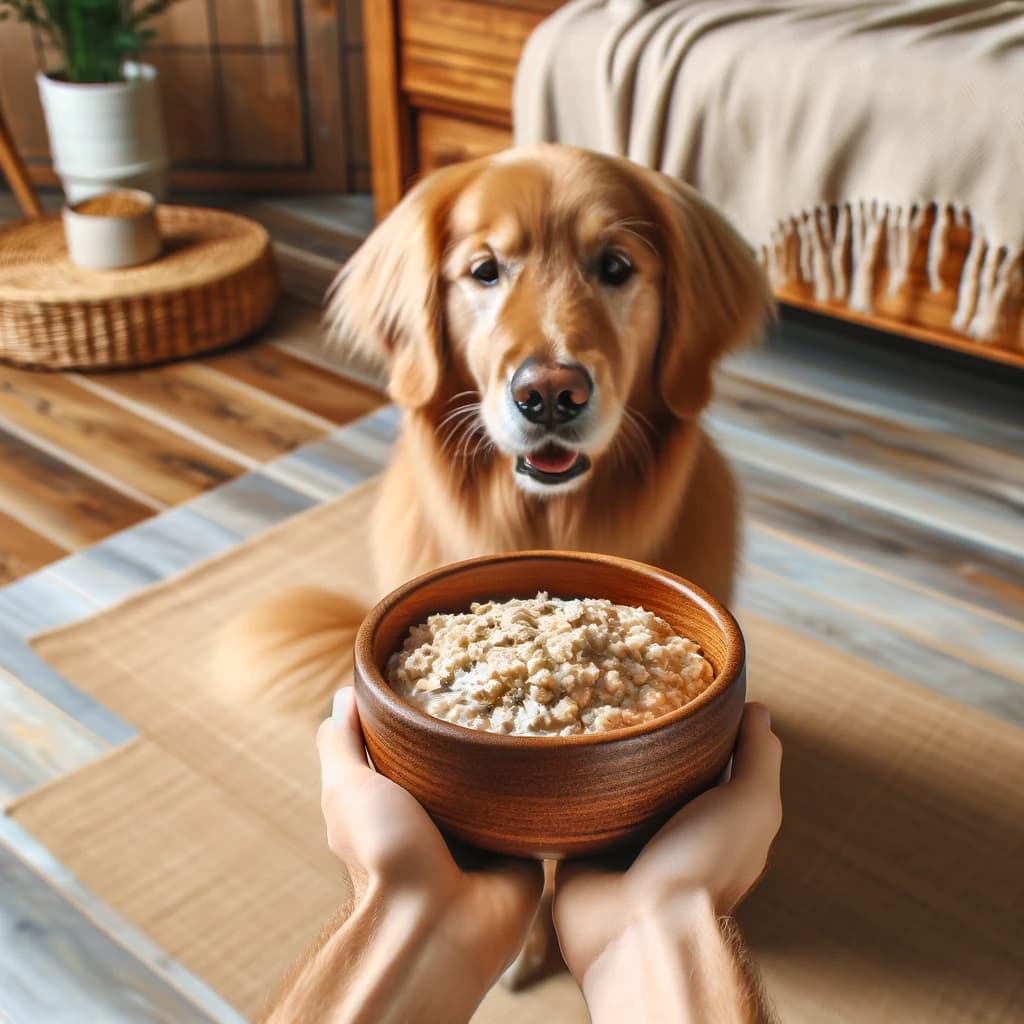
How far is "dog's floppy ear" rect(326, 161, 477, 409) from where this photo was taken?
1.33 metres

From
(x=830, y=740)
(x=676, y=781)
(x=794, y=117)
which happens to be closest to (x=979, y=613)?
(x=830, y=740)

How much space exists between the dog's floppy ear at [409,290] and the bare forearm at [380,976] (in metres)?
0.80

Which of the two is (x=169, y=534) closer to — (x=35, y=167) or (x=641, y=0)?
(x=641, y=0)

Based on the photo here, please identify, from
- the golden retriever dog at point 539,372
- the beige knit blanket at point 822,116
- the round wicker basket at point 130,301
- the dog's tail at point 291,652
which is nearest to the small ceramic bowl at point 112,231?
the round wicker basket at point 130,301

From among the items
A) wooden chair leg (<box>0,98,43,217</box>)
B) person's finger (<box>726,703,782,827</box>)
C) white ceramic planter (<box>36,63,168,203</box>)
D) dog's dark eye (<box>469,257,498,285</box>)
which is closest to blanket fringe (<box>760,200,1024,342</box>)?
dog's dark eye (<box>469,257,498,285</box>)

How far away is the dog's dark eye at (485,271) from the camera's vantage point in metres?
1.28

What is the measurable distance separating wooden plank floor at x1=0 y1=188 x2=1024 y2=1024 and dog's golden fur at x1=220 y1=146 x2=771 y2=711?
0.39m

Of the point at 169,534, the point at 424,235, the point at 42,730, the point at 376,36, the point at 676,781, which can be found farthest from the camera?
the point at 376,36

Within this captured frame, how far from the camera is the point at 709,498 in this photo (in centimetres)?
147

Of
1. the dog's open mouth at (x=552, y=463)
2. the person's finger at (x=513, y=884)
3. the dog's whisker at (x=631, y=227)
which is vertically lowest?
the dog's open mouth at (x=552, y=463)

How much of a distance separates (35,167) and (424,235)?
2.81 metres

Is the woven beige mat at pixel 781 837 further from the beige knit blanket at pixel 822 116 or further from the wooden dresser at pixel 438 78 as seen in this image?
the wooden dresser at pixel 438 78

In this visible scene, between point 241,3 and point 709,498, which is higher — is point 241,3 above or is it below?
above

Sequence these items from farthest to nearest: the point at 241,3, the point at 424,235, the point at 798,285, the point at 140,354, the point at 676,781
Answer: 1. the point at 241,3
2. the point at 140,354
3. the point at 798,285
4. the point at 424,235
5. the point at 676,781
